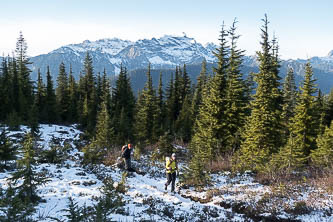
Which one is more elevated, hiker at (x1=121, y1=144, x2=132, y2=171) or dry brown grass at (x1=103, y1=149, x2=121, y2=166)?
hiker at (x1=121, y1=144, x2=132, y2=171)

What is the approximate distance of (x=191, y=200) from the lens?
12.6 m

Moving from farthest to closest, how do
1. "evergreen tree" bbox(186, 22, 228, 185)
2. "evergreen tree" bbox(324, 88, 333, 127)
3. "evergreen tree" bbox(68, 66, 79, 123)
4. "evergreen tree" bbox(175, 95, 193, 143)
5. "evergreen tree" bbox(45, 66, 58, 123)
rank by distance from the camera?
"evergreen tree" bbox(68, 66, 79, 123), "evergreen tree" bbox(45, 66, 58, 123), "evergreen tree" bbox(175, 95, 193, 143), "evergreen tree" bbox(324, 88, 333, 127), "evergreen tree" bbox(186, 22, 228, 185)

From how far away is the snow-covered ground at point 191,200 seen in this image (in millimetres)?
9656

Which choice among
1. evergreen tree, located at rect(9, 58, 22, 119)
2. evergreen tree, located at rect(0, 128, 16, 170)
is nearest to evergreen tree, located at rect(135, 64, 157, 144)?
evergreen tree, located at rect(9, 58, 22, 119)

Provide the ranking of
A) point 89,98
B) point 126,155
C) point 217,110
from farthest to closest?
1. point 89,98
2. point 217,110
3. point 126,155

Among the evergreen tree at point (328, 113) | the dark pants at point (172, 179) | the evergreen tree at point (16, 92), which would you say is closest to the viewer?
the dark pants at point (172, 179)

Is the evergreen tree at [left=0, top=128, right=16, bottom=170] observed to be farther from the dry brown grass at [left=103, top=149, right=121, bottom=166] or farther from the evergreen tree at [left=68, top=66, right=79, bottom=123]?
the evergreen tree at [left=68, top=66, right=79, bottom=123]

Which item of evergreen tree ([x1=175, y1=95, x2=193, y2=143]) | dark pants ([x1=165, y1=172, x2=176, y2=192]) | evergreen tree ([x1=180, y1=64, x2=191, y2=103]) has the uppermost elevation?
evergreen tree ([x1=180, y1=64, x2=191, y2=103])

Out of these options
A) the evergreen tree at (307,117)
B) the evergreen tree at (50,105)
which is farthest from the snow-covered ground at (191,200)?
the evergreen tree at (50,105)

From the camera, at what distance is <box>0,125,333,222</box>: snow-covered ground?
966 cm

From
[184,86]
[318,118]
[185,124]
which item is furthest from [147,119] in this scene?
[318,118]

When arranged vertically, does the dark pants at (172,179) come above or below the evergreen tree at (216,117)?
below

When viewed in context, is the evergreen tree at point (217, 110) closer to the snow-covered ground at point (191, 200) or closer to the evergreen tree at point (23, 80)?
the snow-covered ground at point (191, 200)

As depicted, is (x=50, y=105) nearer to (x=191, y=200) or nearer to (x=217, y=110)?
(x=217, y=110)
